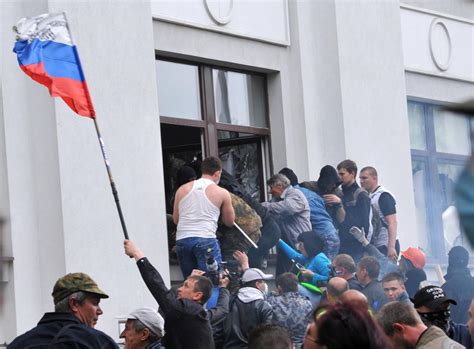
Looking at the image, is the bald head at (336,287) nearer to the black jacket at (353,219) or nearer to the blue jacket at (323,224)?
the blue jacket at (323,224)

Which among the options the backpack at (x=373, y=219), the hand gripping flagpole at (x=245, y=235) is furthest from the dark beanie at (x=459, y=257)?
the hand gripping flagpole at (x=245, y=235)

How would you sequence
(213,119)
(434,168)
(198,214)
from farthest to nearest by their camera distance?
(434,168)
(213,119)
(198,214)

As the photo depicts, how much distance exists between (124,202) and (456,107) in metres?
10.9

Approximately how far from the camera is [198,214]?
12.3 m

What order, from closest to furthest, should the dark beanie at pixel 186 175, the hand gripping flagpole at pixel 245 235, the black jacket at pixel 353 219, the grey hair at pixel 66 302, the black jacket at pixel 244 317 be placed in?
the grey hair at pixel 66 302, the black jacket at pixel 244 317, the hand gripping flagpole at pixel 245 235, the dark beanie at pixel 186 175, the black jacket at pixel 353 219

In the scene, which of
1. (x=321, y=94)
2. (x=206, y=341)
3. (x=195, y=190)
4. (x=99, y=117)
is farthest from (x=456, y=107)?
(x=321, y=94)

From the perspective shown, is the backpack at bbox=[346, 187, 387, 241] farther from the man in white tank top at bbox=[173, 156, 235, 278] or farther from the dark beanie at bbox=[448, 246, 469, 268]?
the man in white tank top at bbox=[173, 156, 235, 278]

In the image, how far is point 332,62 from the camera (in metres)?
17.0

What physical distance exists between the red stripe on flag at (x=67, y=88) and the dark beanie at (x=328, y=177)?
160 inches

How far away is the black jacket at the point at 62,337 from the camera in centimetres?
662

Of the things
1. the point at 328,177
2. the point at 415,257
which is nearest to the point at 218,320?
the point at 328,177

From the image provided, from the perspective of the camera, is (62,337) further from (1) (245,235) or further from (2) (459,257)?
(2) (459,257)

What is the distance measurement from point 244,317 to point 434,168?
1010cm

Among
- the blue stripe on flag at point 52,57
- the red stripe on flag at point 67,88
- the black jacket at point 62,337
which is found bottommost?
the black jacket at point 62,337
